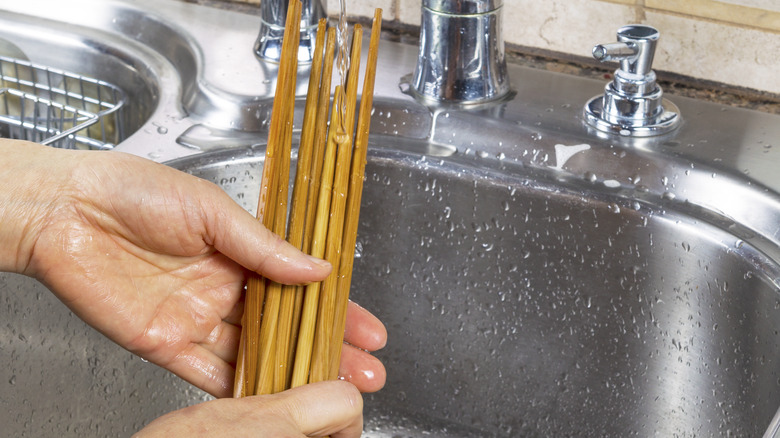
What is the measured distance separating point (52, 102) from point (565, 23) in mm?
572

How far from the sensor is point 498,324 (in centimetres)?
81

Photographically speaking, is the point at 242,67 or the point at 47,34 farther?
the point at 47,34

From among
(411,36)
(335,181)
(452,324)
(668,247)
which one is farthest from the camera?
(411,36)

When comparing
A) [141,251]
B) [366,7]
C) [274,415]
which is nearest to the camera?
[274,415]

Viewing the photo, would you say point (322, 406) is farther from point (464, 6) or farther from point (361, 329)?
point (464, 6)

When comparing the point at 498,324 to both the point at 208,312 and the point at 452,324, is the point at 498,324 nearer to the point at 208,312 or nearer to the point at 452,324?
the point at 452,324

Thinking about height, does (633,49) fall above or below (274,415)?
above

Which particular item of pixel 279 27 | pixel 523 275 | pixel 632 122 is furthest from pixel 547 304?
pixel 279 27

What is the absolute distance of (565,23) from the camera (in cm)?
92

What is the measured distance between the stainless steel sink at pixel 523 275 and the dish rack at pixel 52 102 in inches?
4.6

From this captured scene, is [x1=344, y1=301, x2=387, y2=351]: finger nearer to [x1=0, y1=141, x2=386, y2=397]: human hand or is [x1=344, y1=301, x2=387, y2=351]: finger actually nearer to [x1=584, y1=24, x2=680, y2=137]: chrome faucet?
[x1=0, y1=141, x2=386, y2=397]: human hand

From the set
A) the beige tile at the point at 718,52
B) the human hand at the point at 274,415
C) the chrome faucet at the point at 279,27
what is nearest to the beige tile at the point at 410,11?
the chrome faucet at the point at 279,27

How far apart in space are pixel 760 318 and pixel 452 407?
1.06 feet

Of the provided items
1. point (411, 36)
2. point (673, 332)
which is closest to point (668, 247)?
point (673, 332)
